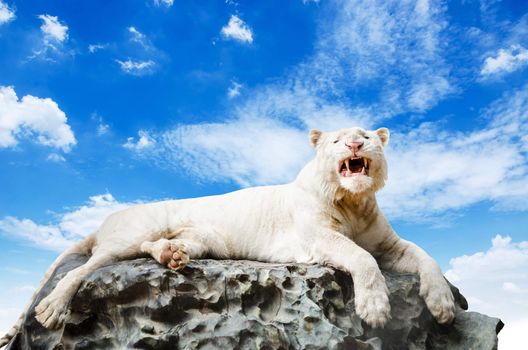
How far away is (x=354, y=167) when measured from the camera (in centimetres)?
652

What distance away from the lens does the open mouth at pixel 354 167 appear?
6430 mm

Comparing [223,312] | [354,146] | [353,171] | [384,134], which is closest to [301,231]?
[353,171]

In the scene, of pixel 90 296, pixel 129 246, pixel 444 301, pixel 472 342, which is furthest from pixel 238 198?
pixel 472 342

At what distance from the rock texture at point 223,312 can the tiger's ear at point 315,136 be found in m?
1.85

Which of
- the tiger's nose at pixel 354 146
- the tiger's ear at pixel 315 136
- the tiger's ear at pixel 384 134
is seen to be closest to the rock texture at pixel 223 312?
the tiger's nose at pixel 354 146

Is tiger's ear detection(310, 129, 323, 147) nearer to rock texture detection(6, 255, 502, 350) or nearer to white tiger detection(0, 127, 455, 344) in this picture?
white tiger detection(0, 127, 455, 344)

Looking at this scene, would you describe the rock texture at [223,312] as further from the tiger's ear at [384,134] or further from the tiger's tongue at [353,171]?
the tiger's ear at [384,134]

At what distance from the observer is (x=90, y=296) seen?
5820 mm

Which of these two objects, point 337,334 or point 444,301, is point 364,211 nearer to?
point 444,301

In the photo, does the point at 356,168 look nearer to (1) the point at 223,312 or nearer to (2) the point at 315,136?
(2) the point at 315,136

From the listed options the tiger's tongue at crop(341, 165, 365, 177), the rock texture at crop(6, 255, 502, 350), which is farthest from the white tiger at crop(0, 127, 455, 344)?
the rock texture at crop(6, 255, 502, 350)

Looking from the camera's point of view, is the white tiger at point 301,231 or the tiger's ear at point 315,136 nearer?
the white tiger at point 301,231

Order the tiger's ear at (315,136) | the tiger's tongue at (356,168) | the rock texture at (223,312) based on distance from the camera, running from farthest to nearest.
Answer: the tiger's ear at (315,136), the tiger's tongue at (356,168), the rock texture at (223,312)

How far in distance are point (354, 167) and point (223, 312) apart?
2.44 metres
